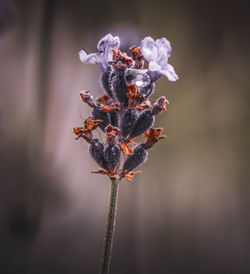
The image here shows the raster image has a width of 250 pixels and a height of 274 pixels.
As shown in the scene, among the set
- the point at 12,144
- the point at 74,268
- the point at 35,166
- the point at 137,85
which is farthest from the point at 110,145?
the point at 74,268

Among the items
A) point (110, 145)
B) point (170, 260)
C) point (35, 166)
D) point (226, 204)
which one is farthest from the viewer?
point (226, 204)

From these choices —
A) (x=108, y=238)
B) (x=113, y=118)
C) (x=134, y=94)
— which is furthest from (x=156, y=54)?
(x=108, y=238)

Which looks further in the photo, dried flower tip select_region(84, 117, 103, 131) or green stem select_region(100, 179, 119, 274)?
dried flower tip select_region(84, 117, 103, 131)

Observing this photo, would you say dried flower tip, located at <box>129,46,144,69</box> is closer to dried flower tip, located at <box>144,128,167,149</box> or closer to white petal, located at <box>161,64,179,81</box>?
white petal, located at <box>161,64,179,81</box>

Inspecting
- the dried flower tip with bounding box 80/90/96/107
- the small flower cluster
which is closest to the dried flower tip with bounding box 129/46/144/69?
the small flower cluster

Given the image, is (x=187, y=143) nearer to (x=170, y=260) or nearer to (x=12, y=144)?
(x=170, y=260)

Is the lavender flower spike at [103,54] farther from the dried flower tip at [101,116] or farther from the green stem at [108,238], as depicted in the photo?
the green stem at [108,238]
